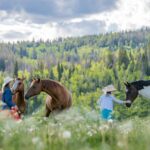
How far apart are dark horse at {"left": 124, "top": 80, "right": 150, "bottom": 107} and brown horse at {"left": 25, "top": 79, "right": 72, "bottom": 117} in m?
2.59

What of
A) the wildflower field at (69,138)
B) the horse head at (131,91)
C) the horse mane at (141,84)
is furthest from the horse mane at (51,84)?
the wildflower field at (69,138)

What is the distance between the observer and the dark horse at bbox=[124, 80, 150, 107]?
1844cm

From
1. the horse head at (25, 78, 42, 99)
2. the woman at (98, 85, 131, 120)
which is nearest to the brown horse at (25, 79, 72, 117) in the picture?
the horse head at (25, 78, 42, 99)

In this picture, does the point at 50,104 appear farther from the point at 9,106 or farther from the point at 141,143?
the point at 141,143

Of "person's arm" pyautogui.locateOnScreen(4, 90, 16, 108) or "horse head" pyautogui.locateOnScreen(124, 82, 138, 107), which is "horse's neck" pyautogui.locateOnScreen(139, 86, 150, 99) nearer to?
"horse head" pyautogui.locateOnScreen(124, 82, 138, 107)

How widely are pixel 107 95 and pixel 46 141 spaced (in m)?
11.1

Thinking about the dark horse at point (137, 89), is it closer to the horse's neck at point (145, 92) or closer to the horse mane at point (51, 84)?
the horse's neck at point (145, 92)

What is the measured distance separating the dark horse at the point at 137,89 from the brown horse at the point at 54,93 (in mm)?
2588

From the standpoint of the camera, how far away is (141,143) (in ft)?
17.4

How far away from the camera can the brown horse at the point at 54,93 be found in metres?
18.0

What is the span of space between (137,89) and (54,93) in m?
3.31

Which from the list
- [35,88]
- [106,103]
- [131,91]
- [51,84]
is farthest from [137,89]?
[35,88]

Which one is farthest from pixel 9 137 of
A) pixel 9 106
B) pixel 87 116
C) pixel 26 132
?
pixel 9 106

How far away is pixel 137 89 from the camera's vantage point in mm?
19016
